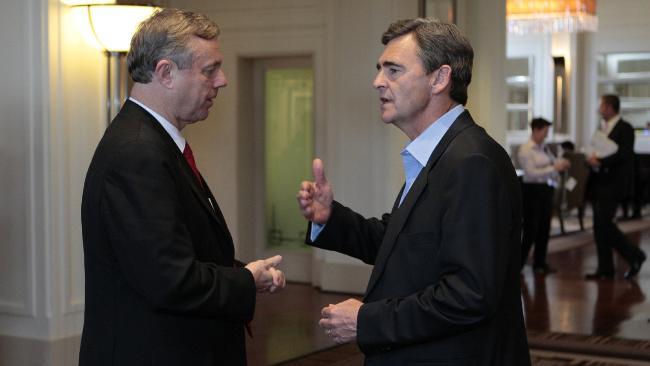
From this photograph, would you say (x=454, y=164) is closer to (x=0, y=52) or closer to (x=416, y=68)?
(x=416, y=68)

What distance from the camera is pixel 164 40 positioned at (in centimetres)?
256

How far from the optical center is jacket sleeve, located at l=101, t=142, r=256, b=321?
7.85ft

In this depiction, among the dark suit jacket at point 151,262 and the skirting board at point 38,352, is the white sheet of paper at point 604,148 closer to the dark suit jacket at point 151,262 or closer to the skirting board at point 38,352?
the skirting board at point 38,352

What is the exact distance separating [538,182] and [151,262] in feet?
27.2

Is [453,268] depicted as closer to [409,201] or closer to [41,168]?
[409,201]

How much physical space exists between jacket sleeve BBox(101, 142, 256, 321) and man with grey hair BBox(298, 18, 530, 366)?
34 centimetres

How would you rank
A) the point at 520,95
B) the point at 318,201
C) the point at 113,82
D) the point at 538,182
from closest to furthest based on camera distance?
the point at 318,201
the point at 113,82
the point at 538,182
the point at 520,95

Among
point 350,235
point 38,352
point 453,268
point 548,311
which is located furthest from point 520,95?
point 453,268

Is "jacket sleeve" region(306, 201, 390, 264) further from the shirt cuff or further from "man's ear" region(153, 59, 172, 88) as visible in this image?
"man's ear" region(153, 59, 172, 88)

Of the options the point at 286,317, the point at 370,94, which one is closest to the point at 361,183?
the point at 370,94

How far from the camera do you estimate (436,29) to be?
98.1 inches

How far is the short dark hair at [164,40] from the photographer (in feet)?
8.41

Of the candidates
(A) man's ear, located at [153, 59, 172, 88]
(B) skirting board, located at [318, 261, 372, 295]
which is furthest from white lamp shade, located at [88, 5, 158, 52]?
(B) skirting board, located at [318, 261, 372, 295]

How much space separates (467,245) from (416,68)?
0.47 metres
